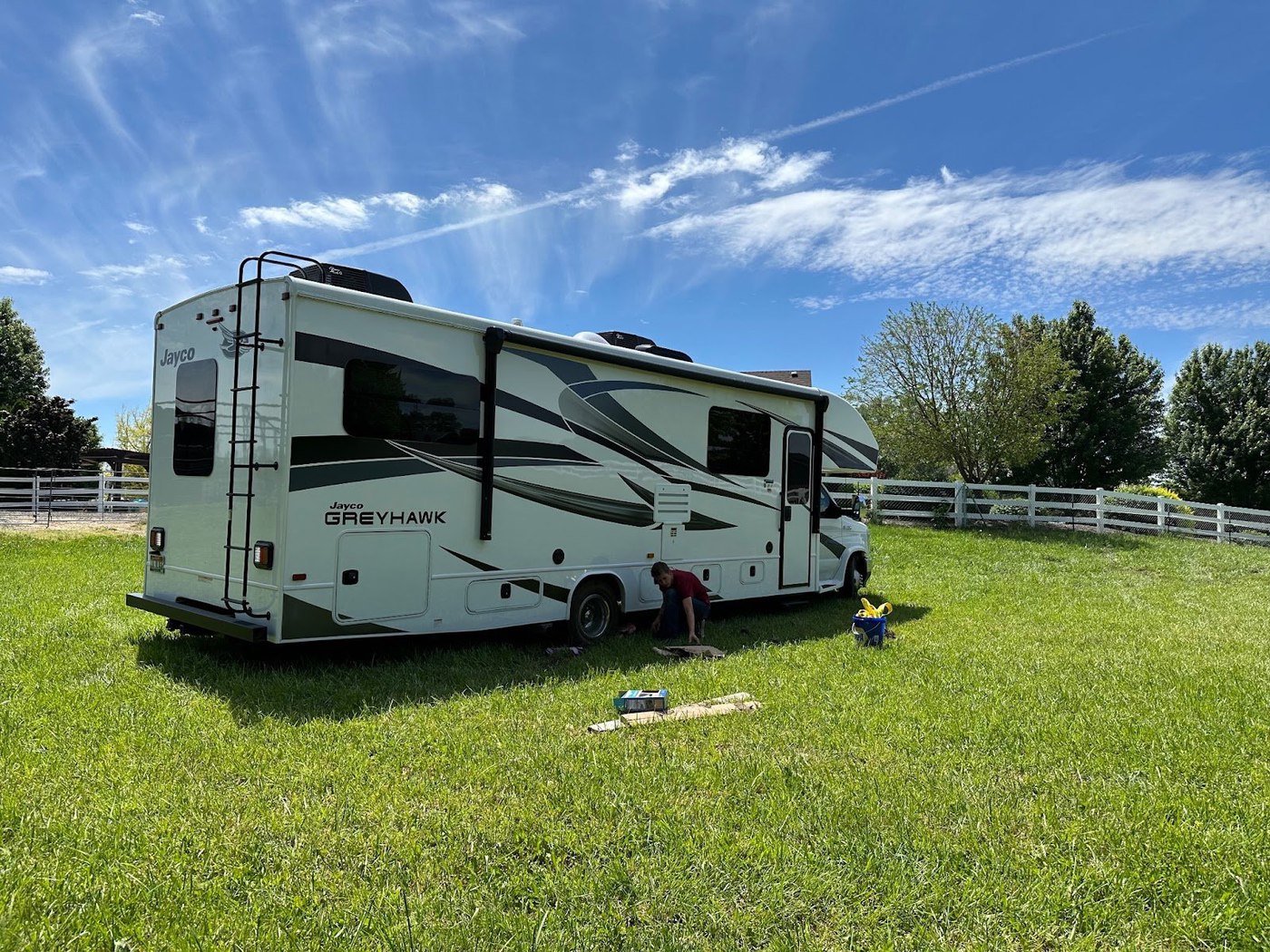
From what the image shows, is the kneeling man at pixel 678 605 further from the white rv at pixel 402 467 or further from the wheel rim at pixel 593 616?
the wheel rim at pixel 593 616

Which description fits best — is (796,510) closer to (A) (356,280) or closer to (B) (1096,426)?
(A) (356,280)

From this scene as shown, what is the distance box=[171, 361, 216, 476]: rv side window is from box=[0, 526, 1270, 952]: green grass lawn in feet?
5.12

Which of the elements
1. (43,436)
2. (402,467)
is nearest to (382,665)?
(402,467)

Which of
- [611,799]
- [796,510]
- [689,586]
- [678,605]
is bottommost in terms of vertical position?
[611,799]

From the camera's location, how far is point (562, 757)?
4.85 meters

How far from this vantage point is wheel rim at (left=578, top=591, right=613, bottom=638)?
8244 mm

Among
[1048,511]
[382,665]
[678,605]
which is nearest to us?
[382,665]

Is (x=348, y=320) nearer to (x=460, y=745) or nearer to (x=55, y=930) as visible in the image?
(x=460, y=745)

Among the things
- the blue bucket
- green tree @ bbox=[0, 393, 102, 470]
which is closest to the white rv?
the blue bucket

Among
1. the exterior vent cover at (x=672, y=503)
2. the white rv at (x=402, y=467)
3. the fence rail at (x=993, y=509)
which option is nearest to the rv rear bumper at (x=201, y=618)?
the white rv at (x=402, y=467)

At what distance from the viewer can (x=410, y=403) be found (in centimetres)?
685

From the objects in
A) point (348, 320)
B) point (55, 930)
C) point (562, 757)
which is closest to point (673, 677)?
point (562, 757)

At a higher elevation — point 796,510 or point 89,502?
point 796,510

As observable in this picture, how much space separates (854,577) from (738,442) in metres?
3.26
